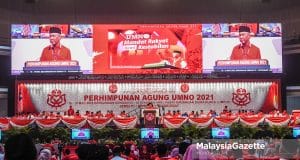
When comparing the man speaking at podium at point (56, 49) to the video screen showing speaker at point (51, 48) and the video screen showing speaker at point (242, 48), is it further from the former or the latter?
the video screen showing speaker at point (242, 48)

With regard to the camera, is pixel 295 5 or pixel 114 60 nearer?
pixel 114 60

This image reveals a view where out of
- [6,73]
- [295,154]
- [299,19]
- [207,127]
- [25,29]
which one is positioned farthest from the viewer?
[299,19]

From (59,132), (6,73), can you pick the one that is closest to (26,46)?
(6,73)

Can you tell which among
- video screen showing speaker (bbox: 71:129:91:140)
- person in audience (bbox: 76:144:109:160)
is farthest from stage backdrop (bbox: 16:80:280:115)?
person in audience (bbox: 76:144:109:160)

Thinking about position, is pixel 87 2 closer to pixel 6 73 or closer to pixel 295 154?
pixel 6 73

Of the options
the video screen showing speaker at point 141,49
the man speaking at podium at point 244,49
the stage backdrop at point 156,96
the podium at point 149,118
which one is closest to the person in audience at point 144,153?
the podium at point 149,118

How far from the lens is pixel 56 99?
2114cm

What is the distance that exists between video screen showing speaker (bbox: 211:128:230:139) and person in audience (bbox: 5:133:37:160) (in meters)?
14.8

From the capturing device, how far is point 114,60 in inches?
833

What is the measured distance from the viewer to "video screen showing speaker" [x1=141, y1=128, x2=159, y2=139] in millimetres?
16953

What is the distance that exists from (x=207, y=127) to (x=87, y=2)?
9.98 meters

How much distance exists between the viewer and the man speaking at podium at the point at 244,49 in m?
21.1

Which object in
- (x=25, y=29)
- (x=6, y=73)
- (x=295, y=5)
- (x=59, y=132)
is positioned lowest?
(x=59, y=132)

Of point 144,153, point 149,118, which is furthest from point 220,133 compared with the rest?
point 144,153
